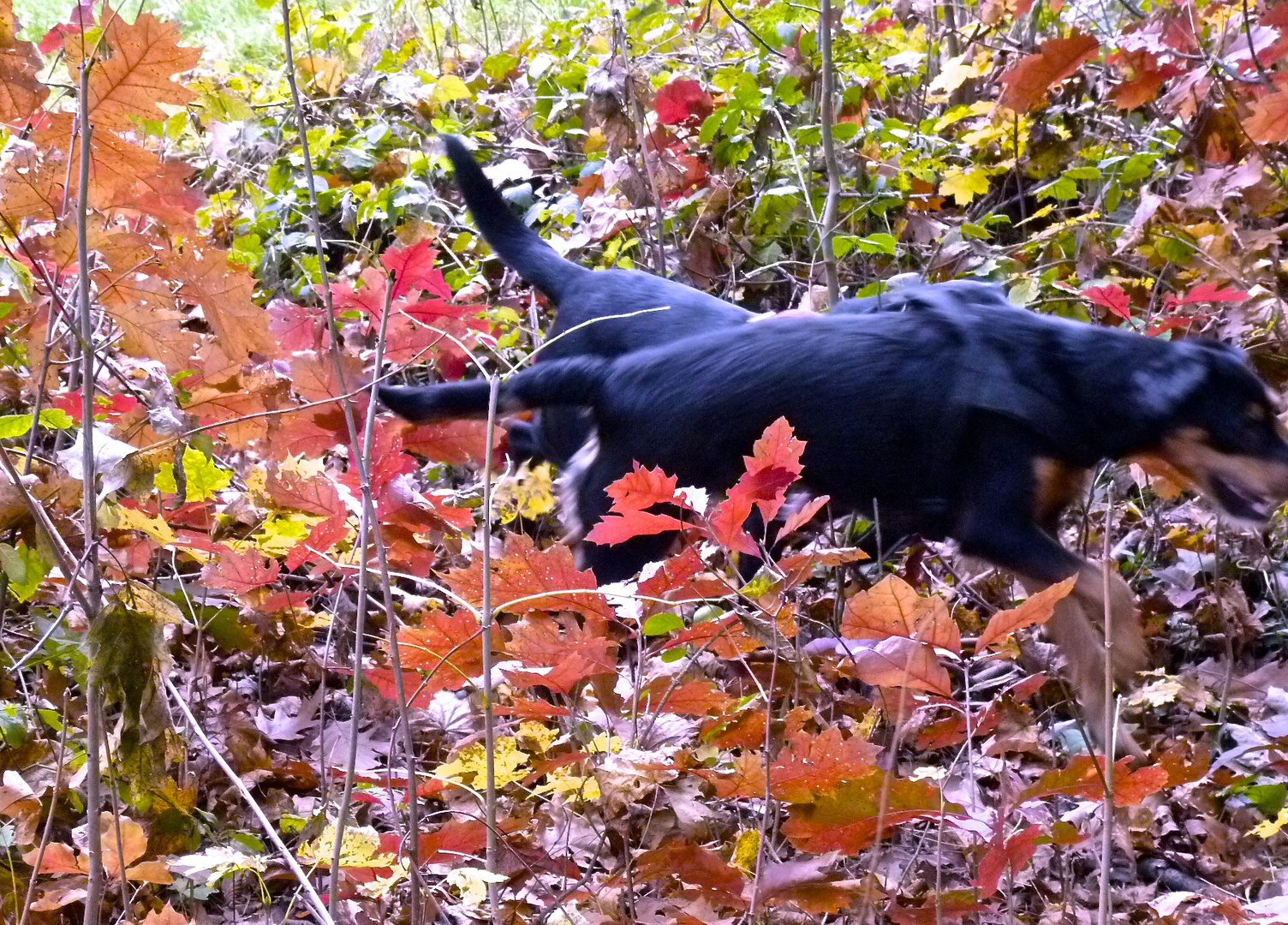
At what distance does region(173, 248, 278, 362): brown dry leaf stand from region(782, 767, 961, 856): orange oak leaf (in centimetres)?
101

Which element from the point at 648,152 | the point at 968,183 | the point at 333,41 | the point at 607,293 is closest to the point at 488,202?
the point at 607,293

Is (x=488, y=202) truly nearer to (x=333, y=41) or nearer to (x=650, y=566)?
(x=650, y=566)

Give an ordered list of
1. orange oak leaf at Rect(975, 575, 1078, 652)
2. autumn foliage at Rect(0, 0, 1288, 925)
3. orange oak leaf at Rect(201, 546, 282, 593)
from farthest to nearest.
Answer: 1. orange oak leaf at Rect(201, 546, 282, 593)
2. autumn foliage at Rect(0, 0, 1288, 925)
3. orange oak leaf at Rect(975, 575, 1078, 652)

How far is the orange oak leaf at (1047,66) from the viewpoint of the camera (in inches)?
109

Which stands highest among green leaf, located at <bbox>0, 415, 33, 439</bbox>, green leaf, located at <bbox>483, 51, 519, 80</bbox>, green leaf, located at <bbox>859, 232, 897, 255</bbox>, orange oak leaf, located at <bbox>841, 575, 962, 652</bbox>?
green leaf, located at <bbox>483, 51, 519, 80</bbox>

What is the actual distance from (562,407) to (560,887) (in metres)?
1.50

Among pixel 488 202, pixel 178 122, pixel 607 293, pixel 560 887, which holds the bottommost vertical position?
pixel 560 887

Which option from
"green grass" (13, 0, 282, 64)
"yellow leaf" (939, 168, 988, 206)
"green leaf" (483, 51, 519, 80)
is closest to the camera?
"yellow leaf" (939, 168, 988, 206)

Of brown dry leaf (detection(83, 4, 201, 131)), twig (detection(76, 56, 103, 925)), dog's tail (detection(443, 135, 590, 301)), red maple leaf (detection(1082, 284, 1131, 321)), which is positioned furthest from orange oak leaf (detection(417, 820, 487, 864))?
→ dog's tail (detection(443, 135, 590, 301))

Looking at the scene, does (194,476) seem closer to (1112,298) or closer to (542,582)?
(542,582)

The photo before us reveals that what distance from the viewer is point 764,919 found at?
166 cm

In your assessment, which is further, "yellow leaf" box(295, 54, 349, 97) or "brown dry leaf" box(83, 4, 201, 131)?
"yellow leaf" box(295, 54, 349, 97)

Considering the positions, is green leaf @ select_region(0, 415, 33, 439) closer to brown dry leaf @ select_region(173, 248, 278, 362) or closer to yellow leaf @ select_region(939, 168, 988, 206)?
brown dry leaf @ select_region(173, 248, 278, 362)

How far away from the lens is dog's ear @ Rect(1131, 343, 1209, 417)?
2674 millimetres
